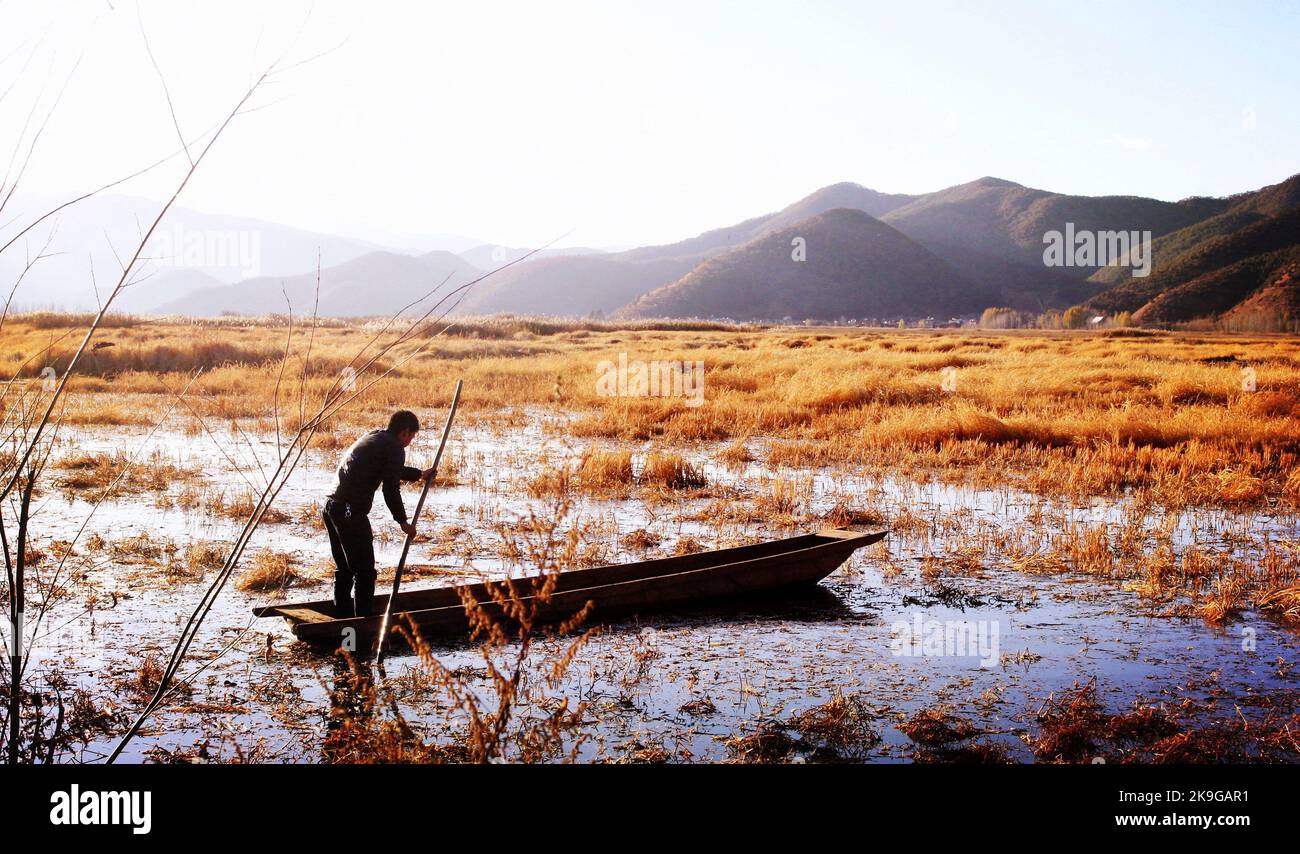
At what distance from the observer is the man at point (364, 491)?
21.5ft

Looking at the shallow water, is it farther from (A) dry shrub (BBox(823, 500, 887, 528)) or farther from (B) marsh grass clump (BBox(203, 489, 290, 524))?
(A) dry shrub (BBox(823, 500, 887, 528))

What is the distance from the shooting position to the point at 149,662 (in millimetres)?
6199

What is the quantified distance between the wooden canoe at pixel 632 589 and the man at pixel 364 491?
1.05 ft

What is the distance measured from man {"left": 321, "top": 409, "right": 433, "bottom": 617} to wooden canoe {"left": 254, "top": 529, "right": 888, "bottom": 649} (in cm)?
32

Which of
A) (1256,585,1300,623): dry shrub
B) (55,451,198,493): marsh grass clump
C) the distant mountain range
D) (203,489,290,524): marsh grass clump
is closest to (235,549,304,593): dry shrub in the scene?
(203,489,290,524): marsh grass clump

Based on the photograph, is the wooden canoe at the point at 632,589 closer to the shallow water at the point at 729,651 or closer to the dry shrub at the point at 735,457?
the shallow water at the point at 729,651

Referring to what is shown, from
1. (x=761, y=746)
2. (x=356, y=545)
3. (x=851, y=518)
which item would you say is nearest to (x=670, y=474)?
(x=851, y=518)

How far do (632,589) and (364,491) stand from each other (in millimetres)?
2101

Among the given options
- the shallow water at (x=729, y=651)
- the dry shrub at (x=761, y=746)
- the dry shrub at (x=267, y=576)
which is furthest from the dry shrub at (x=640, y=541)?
the dry shrub at (x=761, y=746)

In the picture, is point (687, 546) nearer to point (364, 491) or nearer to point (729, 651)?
point (729, 651)

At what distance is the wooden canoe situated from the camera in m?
6.50

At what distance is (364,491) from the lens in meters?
6.55
